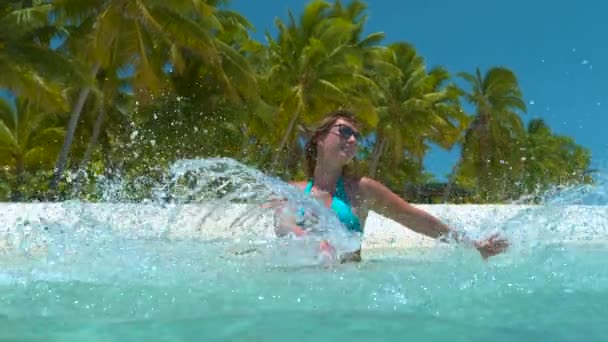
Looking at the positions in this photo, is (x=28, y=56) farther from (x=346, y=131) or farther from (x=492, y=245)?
(x=492, y=245)

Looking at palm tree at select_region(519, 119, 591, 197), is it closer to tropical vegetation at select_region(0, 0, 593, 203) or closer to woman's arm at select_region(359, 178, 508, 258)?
tropical vegetation at select_region(0, 0, 593, 203)

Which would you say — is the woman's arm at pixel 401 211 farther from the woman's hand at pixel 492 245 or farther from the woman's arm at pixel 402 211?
the woman's hand at pixel 492 245

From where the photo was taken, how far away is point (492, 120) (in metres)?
36.2

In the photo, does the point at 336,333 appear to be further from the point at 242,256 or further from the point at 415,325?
the point at 242,256

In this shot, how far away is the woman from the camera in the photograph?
A: 4.22m

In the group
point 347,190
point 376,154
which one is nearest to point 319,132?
point 347,190

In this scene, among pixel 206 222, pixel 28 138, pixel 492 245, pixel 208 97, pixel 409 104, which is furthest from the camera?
pixel 409 104

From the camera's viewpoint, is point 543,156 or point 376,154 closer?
point 376,154

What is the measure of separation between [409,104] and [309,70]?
7587 mm

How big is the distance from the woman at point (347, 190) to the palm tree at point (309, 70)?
20.2m

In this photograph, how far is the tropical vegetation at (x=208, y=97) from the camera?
17.9 m

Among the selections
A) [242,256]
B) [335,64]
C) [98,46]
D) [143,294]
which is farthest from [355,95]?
[143,294]

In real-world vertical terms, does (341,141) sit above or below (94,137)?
below

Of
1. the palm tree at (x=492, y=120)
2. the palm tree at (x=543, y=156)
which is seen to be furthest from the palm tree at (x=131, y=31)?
the palm tree at (x=543, y=156)
